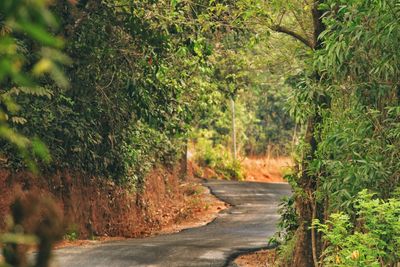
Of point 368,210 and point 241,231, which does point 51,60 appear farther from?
point 241,231

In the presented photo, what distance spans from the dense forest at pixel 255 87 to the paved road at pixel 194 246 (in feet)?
6.18

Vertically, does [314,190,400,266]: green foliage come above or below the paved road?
above

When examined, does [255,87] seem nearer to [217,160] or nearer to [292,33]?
[292,33]

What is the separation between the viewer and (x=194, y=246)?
1852 centimetres

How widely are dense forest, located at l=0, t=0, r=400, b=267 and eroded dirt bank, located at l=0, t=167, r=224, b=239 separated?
318 mm

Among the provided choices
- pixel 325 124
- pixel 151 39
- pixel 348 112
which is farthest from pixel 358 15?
pixel 151 39

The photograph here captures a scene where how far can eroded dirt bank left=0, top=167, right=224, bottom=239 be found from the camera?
19688mm

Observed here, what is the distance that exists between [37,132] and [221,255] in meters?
4.97

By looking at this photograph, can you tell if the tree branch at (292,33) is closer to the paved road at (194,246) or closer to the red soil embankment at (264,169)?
the paved road at (194,246)

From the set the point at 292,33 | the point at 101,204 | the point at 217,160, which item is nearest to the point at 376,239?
the point at 292,33

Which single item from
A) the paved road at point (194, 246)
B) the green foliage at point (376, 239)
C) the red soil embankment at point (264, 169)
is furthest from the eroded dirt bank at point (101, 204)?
the red soil embankment at point (264, 169)

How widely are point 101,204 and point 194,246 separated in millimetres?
4303

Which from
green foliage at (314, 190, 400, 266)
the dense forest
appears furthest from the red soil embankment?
green foliage at (314, 190, 400, 266)

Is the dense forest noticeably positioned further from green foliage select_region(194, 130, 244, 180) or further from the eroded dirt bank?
green foliage select_region(194, 130, 244, 180)
